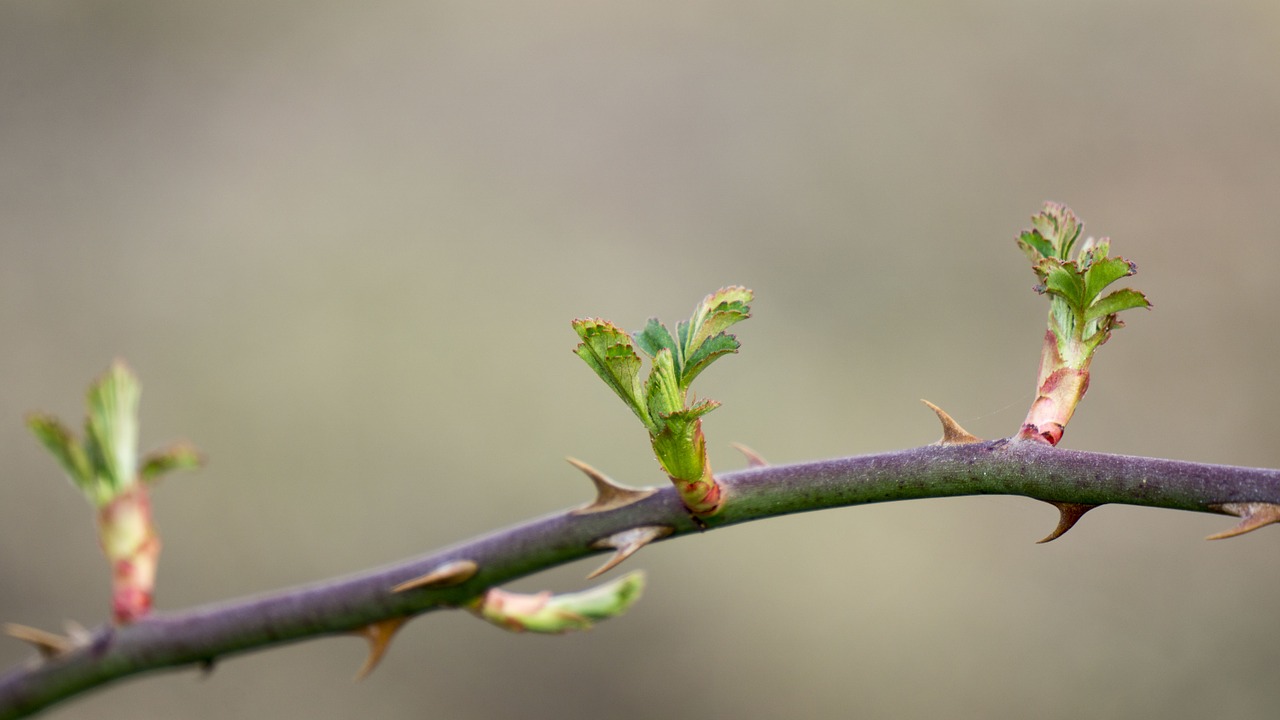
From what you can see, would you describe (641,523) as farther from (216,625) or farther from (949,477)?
(216,625)

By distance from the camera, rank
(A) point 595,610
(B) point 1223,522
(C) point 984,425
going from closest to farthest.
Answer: (A) point 595,610 < (C) point 984,425 < (B) point 1223,522

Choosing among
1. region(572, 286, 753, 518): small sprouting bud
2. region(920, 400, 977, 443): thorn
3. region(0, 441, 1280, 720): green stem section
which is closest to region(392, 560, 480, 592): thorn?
region(0, 441, 1280, 720): green stem section

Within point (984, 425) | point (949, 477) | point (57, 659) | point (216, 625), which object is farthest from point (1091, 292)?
point (984, 425)

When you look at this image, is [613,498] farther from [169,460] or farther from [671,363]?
[169,460]

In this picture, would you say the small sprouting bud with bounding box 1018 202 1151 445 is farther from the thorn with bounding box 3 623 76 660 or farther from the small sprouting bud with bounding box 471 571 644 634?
the thorn with bounding box 3 623 76 660

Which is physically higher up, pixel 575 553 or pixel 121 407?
pixel 121 407

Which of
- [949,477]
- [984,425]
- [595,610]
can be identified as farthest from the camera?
[984,425]
